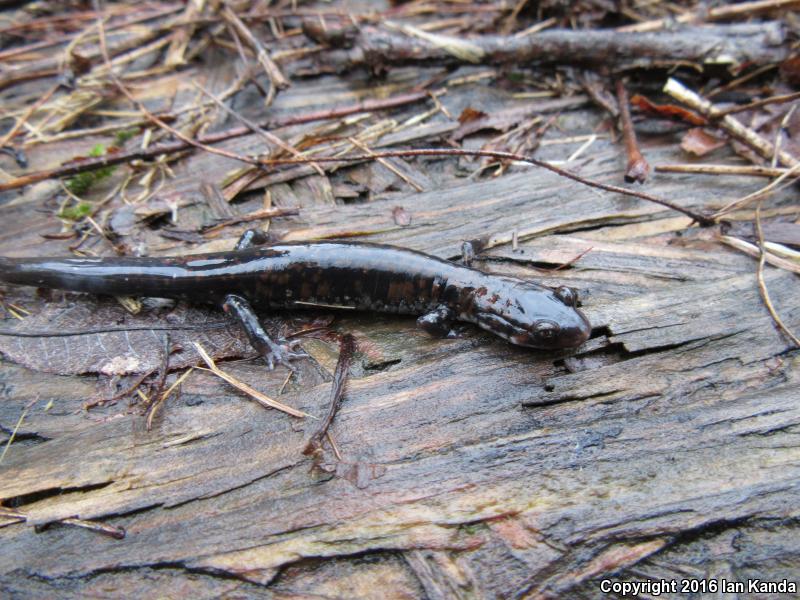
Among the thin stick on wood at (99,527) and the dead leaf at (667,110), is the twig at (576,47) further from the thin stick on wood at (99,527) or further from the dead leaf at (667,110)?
the thin stick on wood at (99,527)

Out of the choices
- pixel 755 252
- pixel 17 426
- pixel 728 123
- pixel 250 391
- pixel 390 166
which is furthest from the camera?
pixel 390 166

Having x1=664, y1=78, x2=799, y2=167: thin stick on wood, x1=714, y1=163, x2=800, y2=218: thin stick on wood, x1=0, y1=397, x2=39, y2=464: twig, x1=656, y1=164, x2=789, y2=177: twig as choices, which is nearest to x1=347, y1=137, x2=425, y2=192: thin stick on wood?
x1=656, y1=164, x2=789, y2=177: twig

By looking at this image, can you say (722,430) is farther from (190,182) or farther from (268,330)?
(190,182)

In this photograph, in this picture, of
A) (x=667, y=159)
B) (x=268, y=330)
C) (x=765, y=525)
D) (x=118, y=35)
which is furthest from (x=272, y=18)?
(x=765, y=525)

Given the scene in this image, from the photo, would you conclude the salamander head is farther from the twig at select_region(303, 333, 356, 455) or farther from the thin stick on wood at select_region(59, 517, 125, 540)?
the thin stick on wood at select_region(59, 517, 125, 540)

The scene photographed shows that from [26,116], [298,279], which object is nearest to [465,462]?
[298,279]

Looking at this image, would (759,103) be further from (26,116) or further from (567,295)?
(26,116)
